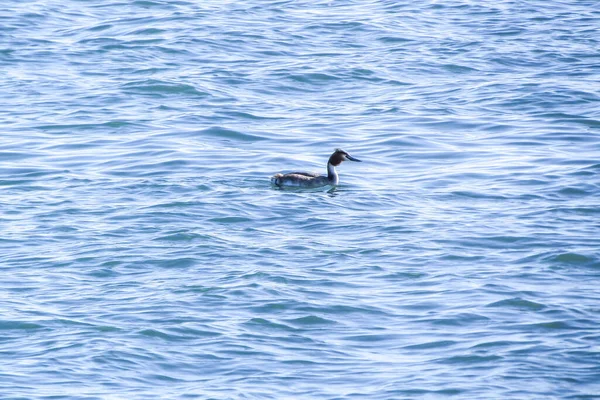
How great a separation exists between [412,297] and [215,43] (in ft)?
50.3

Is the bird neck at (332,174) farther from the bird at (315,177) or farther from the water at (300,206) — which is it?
the water at (300,206)

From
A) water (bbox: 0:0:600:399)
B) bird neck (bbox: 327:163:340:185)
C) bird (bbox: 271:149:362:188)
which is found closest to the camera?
water (bbox: 0:0:600:399)

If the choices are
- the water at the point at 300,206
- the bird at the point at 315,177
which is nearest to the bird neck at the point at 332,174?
the bird at the point at 315,177

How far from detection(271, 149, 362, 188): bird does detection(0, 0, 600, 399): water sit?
214 mm

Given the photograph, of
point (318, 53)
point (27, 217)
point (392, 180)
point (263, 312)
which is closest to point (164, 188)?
point (27, 217)

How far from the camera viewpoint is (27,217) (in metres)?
16.1

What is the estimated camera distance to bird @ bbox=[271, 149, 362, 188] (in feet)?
57.7

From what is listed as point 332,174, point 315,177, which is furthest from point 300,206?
point 332,174

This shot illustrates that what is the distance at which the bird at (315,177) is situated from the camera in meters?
17.6

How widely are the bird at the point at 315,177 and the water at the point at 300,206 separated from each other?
0.21 metres

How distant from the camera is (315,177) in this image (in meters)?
18.0

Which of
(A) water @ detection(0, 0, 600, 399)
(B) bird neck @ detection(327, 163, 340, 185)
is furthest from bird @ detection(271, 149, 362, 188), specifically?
(A) water @ detection(0, 0, 600, 399)

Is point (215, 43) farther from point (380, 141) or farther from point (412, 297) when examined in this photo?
point (412, 297)

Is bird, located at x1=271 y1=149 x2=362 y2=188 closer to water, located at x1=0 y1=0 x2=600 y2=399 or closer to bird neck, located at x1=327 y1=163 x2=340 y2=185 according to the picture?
bird neck, located at x1=327 y1=163 x2=340 y2=185
